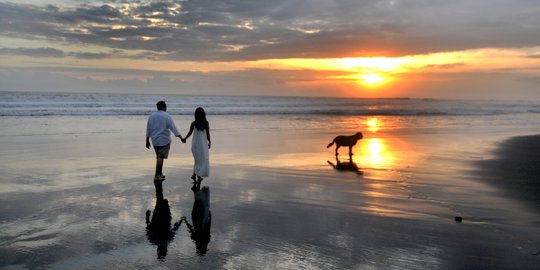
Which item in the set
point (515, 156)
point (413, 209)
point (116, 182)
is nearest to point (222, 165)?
point (116, 182)

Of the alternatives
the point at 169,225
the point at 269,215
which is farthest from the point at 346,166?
the point at 169,225

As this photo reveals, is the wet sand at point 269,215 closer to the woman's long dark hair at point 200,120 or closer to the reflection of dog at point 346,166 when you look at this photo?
the reflection of dog at point 346,166

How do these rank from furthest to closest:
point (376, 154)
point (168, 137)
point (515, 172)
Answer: point (376, 154), point (515, 172), point (168, 137)

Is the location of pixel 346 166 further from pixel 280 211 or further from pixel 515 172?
pixel 280 211

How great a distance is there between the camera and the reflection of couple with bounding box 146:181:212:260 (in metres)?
5.91

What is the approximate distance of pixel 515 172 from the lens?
12.0m

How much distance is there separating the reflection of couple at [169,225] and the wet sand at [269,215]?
46mm

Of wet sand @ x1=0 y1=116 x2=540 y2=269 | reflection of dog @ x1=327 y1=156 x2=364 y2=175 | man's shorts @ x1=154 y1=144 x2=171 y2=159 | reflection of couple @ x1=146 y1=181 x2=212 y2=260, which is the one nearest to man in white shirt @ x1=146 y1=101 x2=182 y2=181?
man's shorts @ x1=154 y1=144 x2=171 y2=159

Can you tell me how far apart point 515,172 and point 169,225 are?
30.5 feet

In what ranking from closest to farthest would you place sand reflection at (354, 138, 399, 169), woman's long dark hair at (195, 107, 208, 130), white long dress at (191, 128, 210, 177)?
1. white long dress at (191, 128, 210, 177)
2. woman's long dark hair at (195, 107, 208, 130)
3. sand reflection at (354, 138, 399, 169)

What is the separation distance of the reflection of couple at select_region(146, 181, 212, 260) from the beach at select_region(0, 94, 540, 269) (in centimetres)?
9

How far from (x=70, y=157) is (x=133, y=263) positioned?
9698 mm

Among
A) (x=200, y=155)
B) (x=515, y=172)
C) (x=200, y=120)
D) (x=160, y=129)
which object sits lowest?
(x=515, y=172)

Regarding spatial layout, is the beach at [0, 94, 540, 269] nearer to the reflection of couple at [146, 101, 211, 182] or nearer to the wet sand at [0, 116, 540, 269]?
the wet sand at [0, 116, 540, 269]
